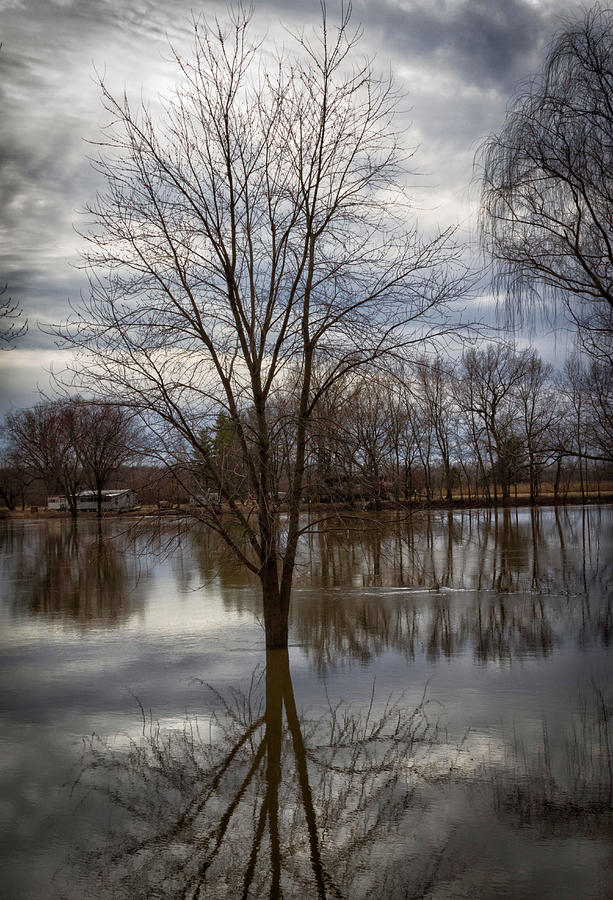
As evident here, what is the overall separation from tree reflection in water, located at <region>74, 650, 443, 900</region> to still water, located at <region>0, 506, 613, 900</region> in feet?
0.07

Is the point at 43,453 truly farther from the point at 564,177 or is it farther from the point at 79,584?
the point at 564,177

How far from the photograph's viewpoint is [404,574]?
1908 cm

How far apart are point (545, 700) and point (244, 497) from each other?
4158mm

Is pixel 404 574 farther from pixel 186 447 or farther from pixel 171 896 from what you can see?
pixel 171 896

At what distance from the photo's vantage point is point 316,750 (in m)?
7.22

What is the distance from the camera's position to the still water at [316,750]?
16.4ft

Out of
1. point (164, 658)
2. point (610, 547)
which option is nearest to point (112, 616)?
point (164, 658)

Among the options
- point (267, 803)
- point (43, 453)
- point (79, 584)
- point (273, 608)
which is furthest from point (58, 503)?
point (267, 803)

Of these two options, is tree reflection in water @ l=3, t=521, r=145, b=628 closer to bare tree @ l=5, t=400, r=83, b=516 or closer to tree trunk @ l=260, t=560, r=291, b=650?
tree trunk @ l=260, t=560, r=291, b=650

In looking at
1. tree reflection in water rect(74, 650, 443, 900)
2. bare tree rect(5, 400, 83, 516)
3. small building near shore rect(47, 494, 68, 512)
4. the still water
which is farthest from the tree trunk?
small building near shore rect(47, 494, 68, 512)

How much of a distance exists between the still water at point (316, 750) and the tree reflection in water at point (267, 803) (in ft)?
0.07

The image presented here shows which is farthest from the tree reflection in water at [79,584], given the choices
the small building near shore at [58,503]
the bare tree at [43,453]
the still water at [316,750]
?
the small building near shore at [58,503]

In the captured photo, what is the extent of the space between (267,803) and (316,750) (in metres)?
1.22

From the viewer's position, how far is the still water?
499 centimetres
